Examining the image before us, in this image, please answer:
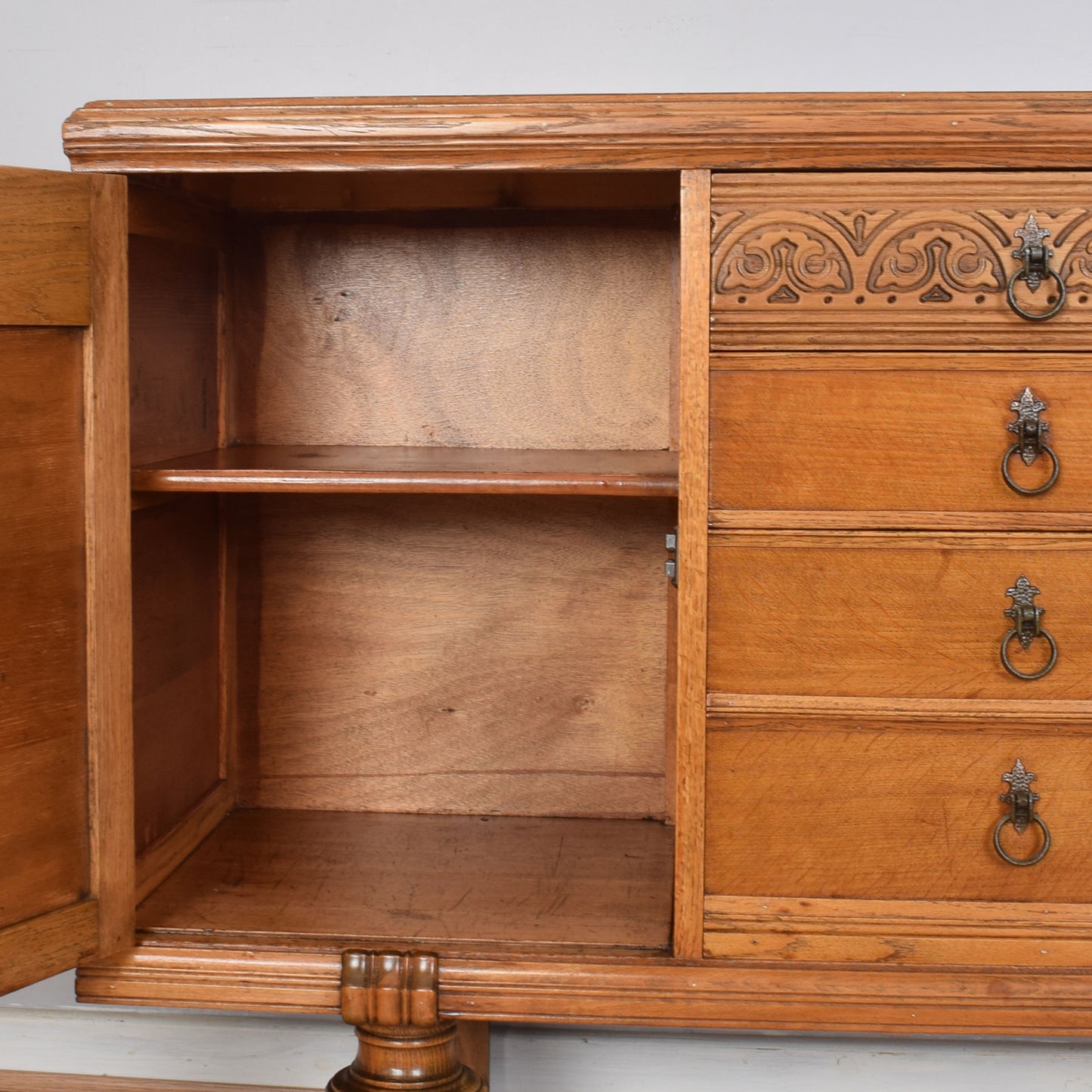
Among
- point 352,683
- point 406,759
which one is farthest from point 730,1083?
point 352,683

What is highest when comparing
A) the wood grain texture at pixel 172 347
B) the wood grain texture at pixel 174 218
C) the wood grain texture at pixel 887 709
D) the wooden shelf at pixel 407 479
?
the wood grain texture at pixel 174 218

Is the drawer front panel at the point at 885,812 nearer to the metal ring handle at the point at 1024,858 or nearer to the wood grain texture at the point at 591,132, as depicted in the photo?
the metal ring handle at the point at 1024,858

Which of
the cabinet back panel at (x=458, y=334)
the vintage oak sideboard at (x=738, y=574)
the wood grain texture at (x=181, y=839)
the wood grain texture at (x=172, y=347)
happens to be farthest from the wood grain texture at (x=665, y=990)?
the cabinet back panel at (x=458, y=334)

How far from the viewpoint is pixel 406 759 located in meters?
1.64

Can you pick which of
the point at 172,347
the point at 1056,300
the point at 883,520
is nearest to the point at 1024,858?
the point at 883,520

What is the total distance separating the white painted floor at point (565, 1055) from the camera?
1736 millimetres

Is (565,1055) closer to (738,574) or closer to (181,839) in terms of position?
(181,839)

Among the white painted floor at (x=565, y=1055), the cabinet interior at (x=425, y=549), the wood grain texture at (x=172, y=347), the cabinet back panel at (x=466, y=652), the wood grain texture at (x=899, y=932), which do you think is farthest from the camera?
the white painted floor at (x=565, y=1055)

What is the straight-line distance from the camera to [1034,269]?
1.11 meters

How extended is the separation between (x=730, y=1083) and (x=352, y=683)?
2.41 feet

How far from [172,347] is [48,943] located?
1.99ft

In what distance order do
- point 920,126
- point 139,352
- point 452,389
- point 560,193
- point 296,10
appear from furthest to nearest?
point 296,10 < point 452,389 < point 560,193 < point 139,352 < point 920,126

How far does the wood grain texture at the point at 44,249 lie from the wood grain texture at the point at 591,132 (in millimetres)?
67

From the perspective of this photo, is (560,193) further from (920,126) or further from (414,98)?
(920,126)
